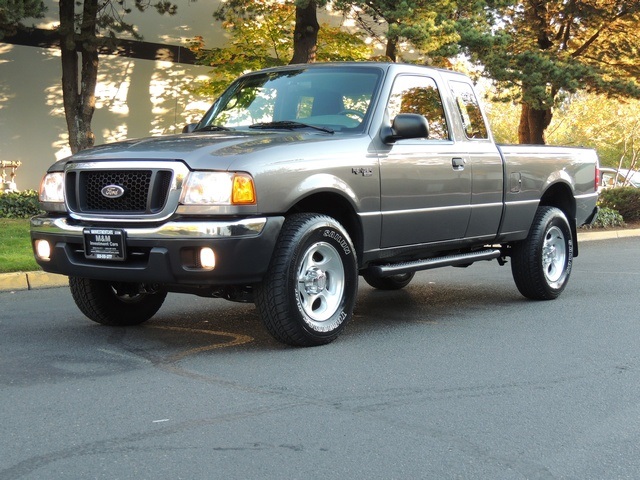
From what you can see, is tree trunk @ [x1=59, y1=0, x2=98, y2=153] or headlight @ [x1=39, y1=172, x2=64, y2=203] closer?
headlight @ [x1=39, y1=172, x2=64, y2=203]

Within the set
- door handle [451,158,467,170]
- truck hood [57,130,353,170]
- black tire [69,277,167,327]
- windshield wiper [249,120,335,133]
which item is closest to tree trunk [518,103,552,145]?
door handle [451,158,467,170]

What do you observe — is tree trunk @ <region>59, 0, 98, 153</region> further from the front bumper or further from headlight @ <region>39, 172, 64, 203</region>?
the front bumper

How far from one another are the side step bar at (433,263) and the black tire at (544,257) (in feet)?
0.89

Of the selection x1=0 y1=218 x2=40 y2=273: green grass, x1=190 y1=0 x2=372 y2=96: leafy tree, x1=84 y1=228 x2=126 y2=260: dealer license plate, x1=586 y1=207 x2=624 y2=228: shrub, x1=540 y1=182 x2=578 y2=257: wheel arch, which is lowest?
x1=586 y1=207 x2=624 y2=228: shrub

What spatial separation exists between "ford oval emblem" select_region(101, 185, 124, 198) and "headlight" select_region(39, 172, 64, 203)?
470 millimetres

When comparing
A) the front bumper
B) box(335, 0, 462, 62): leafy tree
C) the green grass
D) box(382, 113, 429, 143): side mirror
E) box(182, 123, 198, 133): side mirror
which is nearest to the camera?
the front bumper

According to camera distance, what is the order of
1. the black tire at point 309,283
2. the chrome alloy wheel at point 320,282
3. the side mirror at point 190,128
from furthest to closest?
the side mirror at point 190,128, the chrome alloy wheel at point 320,282, the black tire at point 309,283

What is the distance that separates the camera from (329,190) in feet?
21.6

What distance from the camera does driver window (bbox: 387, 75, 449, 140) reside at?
758 centimetres

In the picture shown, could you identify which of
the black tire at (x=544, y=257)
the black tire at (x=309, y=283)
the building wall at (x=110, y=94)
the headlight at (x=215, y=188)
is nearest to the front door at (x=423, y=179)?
the black tire at (x=309, y=283)

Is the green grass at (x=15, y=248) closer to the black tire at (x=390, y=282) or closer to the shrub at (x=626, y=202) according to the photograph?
the black tire at (x=390, y=282)

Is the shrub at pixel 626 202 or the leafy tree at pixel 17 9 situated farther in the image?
the shrub at pixel 626 202

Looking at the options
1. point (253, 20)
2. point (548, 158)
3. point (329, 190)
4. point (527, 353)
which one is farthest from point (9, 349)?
point (253, 20)

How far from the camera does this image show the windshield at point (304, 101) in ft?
23.9
